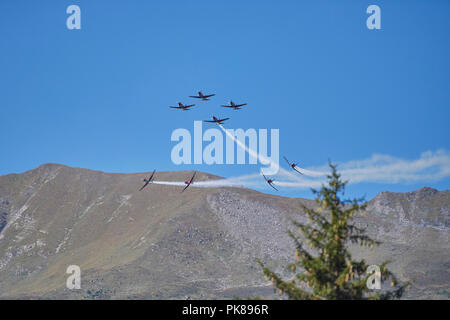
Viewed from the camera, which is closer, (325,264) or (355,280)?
(325,264)
